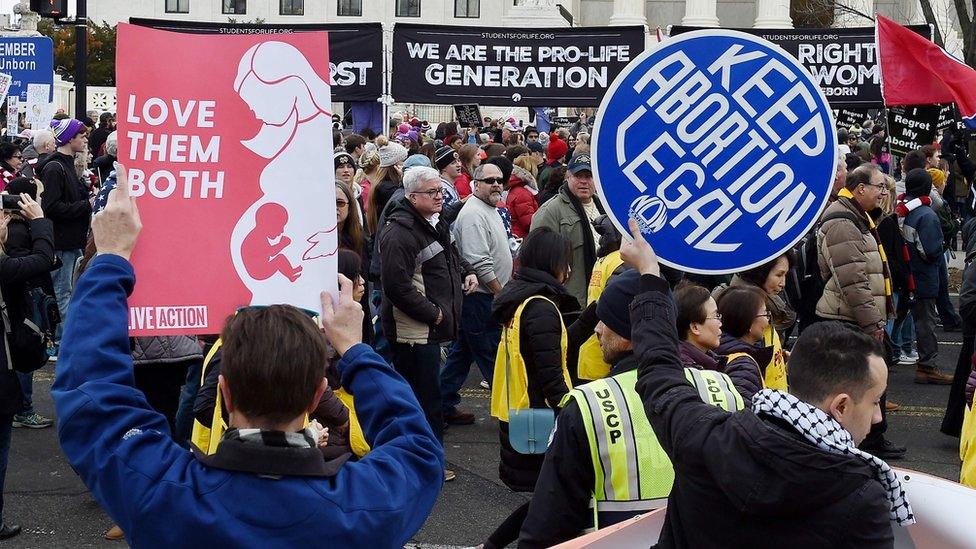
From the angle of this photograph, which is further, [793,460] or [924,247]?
[924,247]

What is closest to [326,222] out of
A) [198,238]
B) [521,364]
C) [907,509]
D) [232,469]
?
[198,238]

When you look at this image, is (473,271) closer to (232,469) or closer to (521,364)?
(521,364)

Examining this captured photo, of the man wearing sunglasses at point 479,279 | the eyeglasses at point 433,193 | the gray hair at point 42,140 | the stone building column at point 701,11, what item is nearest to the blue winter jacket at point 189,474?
the eyeglasses at point 433,193

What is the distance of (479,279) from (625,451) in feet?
18.4

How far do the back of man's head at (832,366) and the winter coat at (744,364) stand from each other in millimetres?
1048

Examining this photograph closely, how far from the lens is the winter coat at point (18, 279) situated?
5.90 m

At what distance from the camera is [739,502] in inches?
97.6

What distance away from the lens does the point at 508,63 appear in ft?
42.5

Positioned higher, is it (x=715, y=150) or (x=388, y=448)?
(x=715, y=150)

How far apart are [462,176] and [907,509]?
1017 cm

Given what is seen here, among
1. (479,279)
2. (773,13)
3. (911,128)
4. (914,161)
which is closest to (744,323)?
(479,279)

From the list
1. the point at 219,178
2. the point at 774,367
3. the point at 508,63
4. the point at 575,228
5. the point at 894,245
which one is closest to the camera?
the point at 219,178

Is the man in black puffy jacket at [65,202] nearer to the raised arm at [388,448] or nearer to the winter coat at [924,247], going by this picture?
the winter coat at [924,247]

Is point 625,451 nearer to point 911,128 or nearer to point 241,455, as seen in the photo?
point 241,455
